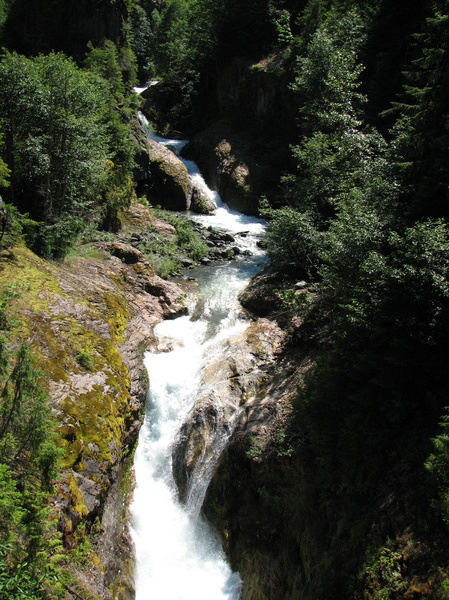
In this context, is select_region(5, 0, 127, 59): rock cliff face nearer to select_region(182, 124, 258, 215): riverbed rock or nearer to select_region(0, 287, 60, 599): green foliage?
select_region(182, 124, 258, 215): riverbed rock

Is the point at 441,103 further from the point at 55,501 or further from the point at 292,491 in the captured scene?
the point at 55,501

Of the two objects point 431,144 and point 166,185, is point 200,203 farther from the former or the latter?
point 431,144

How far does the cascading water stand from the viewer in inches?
359

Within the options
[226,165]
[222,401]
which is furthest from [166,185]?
[222,401]

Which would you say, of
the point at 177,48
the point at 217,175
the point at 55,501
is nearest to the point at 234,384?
the point at 55,501

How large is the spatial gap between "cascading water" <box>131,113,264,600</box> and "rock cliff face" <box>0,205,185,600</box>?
1.94 feet

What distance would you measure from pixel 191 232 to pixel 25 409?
1718cm

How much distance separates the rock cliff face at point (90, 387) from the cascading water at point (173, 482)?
0.59 metres

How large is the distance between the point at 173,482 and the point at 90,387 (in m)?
3.76

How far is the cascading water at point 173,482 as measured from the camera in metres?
9.12

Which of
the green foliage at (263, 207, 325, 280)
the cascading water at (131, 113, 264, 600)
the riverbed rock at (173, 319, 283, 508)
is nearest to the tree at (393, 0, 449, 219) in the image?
the green foliage at (263, 207, 325, 280)

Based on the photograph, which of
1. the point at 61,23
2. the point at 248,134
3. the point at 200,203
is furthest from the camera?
the point at 248,134

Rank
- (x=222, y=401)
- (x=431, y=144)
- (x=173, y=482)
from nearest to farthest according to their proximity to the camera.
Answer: (x=431, y=144) < (x=173, y=482) < (x=222, y=401)

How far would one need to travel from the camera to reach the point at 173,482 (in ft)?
35.2
